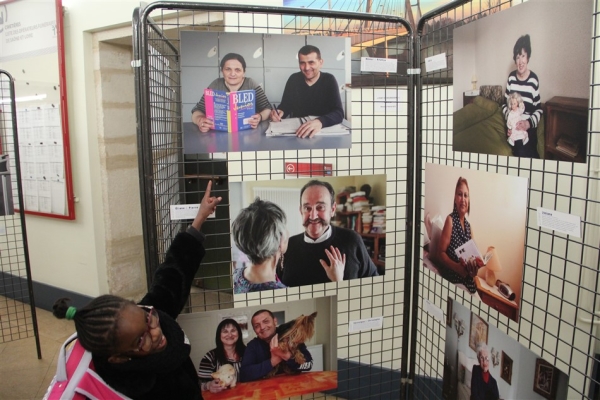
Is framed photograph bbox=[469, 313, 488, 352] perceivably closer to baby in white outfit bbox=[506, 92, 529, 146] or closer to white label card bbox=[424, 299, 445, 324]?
white label card bbox=[424, 299, 445, 324]

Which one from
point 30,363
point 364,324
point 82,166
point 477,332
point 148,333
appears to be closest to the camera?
point 148,333

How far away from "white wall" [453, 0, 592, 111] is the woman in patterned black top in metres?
0.29

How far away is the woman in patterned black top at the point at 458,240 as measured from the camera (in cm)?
121

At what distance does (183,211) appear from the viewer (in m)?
1.22

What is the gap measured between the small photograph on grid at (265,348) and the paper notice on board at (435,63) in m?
0.76

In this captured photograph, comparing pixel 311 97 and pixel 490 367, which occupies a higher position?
pixel 311 97

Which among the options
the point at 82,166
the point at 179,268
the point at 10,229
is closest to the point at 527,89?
the point at 179,268

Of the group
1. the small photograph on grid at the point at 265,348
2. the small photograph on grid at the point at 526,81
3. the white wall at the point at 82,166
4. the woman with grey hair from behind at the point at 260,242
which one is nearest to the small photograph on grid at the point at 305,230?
the woman with grey hair from behind at the point at 260,242

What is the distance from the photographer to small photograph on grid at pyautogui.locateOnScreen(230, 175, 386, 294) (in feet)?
4.21

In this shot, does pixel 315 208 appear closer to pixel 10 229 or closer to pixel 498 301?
pixel 498 301

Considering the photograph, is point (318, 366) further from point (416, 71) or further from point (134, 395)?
point (416, 71)

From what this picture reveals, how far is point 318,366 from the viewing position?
4.72ft

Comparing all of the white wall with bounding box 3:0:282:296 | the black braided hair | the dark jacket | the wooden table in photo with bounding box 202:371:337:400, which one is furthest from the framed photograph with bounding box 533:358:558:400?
the white wall with bounding box 3:0:282:296

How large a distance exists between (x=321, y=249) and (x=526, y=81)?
0.71m
